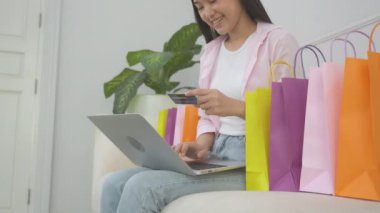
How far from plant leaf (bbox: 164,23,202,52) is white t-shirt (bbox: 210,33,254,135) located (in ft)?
3.10

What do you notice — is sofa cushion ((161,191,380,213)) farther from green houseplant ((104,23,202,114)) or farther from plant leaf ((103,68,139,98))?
plant leaf ((103,68,139,98))

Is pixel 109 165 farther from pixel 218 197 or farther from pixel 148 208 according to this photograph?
pixel 218 197

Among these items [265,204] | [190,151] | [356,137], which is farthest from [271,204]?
[190,151]

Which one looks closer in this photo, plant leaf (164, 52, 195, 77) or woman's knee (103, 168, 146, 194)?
woman's knee (103, 168, 146, 194)

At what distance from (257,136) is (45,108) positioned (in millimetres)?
1776

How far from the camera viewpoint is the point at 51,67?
7.55ft

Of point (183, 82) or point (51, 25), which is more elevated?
point (51, 25)

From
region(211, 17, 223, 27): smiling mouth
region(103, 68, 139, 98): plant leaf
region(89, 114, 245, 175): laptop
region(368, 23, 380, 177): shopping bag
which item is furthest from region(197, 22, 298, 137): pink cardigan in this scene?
region(103, 68, 139, 98): plant leaf

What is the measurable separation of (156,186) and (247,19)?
25.4 inches

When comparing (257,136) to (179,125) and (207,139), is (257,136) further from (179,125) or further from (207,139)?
(179,125)

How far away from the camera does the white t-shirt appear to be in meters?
1.08

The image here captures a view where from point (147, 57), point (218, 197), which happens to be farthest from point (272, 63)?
point (147, 57)

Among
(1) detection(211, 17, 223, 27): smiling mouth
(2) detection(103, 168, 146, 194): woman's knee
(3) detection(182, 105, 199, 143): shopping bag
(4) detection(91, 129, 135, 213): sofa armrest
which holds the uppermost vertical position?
(1) detection(211, 17, 223, 27): smiling mouth

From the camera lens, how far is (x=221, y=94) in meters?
0.91
